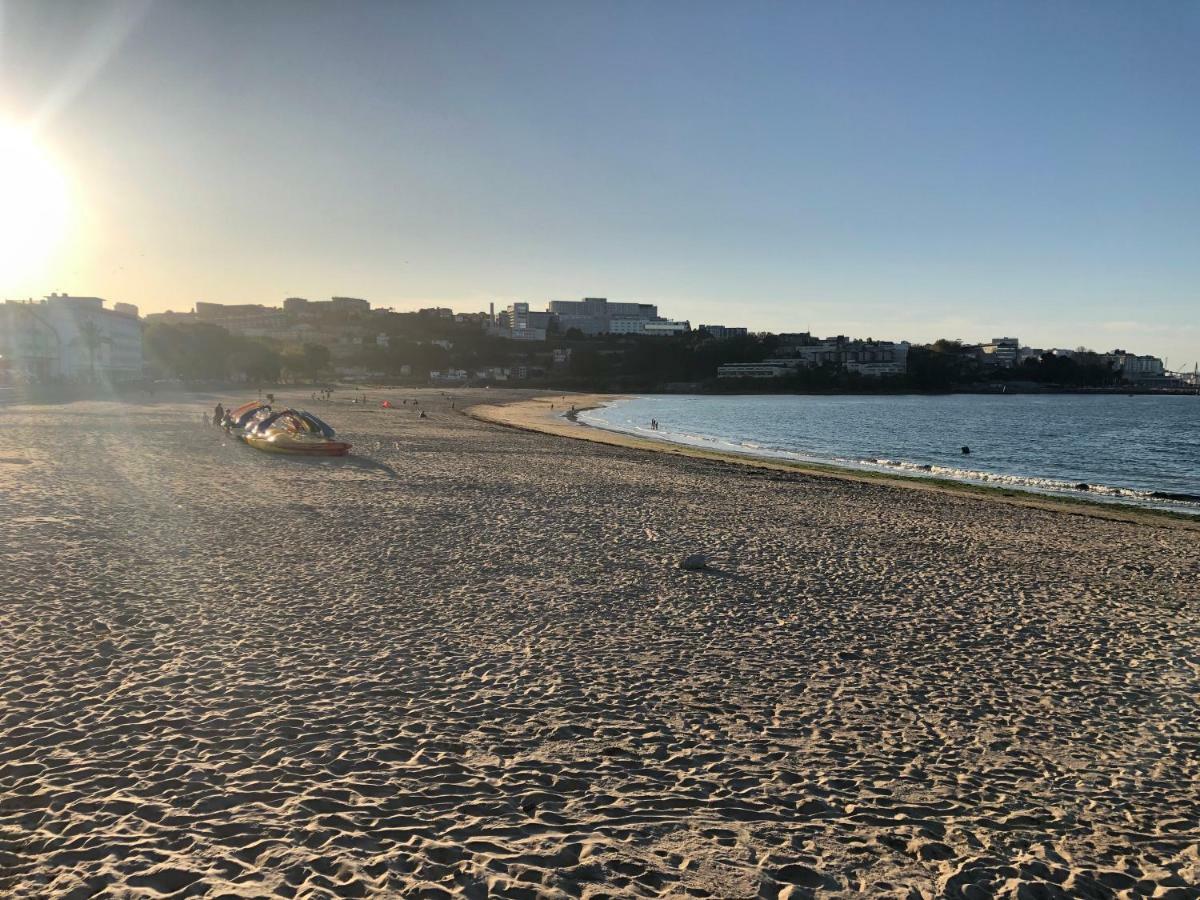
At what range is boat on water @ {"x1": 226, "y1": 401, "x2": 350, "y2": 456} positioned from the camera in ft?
90.5

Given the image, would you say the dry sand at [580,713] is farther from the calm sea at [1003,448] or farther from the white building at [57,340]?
the white building at [57,340]

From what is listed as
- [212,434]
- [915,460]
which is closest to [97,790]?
[212,434]

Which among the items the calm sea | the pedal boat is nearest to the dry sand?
the pedal boat

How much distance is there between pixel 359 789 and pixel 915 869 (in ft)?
12.4

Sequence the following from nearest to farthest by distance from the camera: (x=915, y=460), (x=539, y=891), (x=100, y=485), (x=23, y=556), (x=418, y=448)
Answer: (x=539, y=891) → (x=23, y=556) → (x=100, y=485) → (x=418, y=448) → (x=915, y=460)

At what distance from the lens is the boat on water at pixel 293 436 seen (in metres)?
27.6

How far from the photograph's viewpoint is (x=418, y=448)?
32.4 metres

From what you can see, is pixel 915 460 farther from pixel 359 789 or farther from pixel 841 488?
pixel 359 789

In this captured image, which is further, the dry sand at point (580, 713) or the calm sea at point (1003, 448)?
the calm sea at point (1003, 448)

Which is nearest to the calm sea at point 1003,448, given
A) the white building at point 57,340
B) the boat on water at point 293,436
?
the boat on water at point 293,436

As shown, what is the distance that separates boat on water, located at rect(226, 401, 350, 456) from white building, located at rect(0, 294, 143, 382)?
262ft

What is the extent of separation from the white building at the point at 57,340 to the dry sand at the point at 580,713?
327 ft

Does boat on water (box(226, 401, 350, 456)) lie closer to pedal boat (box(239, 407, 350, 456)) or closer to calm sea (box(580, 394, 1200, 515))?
pedal boat (box(239, 407, 350, 456))

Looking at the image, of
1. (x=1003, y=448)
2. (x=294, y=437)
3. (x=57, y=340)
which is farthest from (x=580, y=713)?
(x=57, y=340)
